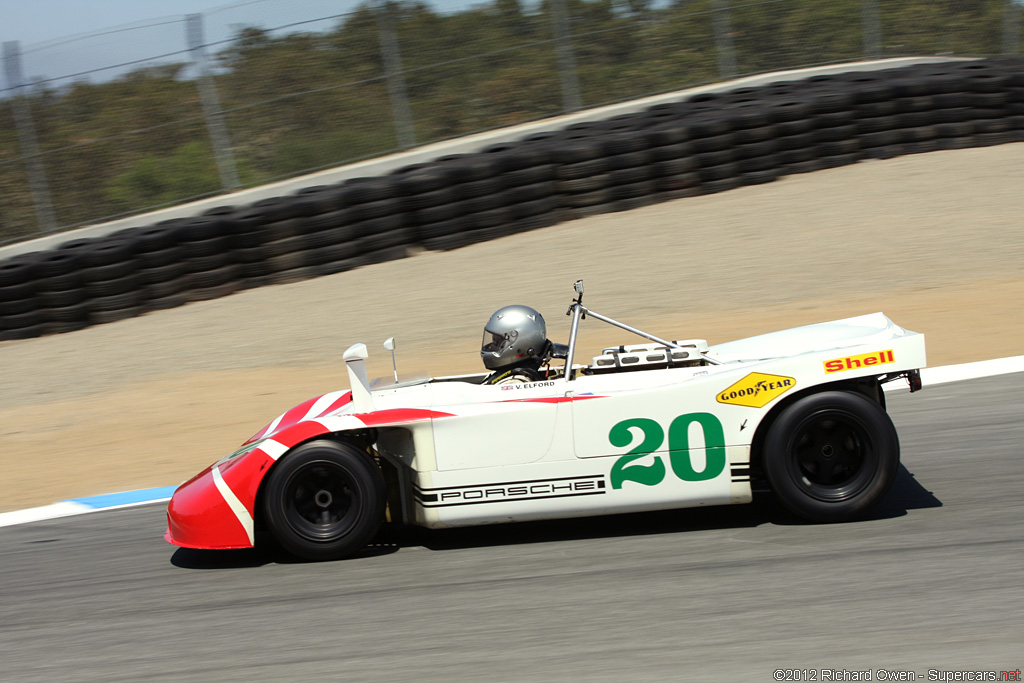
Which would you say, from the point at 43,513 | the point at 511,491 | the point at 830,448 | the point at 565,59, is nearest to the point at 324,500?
the point at 511,491

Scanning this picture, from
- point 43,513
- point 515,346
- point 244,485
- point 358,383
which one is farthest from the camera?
point 43,513

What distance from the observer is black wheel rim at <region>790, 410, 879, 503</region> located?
14.3 feet

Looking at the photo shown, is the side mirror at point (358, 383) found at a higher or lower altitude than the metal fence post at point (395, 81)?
lower

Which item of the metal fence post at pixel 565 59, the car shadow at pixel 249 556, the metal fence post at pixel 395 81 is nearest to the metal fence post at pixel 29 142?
the metal fence post at pixel 395 81

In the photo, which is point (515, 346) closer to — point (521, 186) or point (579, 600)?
point (579, 600)

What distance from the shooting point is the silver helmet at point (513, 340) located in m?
5.03

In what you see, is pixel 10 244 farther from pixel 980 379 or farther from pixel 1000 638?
pixel 1000 638

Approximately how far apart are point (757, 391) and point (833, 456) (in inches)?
19.4

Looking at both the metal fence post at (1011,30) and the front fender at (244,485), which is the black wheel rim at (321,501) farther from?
the metal fence post at (1011,30)

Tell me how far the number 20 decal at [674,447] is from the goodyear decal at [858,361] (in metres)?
0.59

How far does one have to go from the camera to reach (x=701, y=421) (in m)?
4.38

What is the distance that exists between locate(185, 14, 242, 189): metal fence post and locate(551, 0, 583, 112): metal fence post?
5.52 metres

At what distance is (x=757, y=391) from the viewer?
4.39 meters

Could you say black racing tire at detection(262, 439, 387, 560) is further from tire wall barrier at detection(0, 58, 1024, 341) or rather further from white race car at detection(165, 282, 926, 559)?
tire wall barrier at detection(0, 58, 1024, 341)
